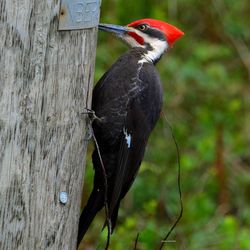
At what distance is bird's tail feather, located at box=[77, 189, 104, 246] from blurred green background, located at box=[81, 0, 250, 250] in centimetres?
156

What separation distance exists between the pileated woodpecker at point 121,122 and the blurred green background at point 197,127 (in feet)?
4.96

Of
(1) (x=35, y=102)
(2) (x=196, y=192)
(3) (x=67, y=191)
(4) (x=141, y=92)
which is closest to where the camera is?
(1) (x=35, y=102)

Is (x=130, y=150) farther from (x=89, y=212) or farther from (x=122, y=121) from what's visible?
(x=89, y=212)

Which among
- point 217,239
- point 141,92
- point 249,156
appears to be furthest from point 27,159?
point 249,156

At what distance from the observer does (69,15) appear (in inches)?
121

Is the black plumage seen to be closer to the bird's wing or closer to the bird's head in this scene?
the bird's wing

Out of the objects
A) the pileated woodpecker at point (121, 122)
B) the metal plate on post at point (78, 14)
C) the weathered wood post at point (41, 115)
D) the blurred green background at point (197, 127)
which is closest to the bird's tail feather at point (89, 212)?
the pileated woodpecker at point (121, 122)

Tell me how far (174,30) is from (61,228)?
1389 millimetres

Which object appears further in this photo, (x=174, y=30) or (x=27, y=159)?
(x=174, y=30)

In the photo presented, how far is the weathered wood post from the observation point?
2.93 metres

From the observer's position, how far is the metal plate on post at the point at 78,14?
3055 millimetres

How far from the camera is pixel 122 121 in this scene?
12.5 feet

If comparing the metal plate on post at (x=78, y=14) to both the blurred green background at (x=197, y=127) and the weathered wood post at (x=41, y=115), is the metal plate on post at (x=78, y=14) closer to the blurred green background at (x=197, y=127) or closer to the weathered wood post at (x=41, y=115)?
the weathered wood post at (x=41, y=115)

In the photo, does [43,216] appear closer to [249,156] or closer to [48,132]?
[48,132]
